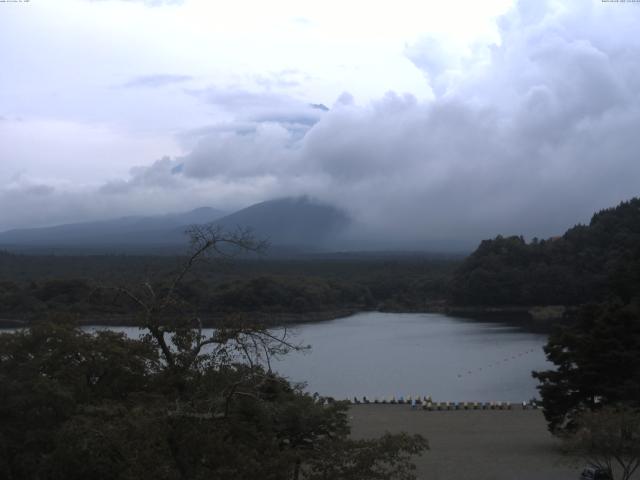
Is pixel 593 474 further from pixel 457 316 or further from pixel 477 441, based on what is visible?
pixel 457 316

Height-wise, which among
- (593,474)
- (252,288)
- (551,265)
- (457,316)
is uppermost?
(551,265)

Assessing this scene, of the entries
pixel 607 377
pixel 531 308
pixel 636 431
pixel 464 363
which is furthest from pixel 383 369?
pixel 531 308

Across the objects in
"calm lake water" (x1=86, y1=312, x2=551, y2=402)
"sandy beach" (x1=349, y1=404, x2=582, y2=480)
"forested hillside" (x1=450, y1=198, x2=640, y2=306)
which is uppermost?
"forested hillside" (x1=450, y1=198, x2=640, y2=306)

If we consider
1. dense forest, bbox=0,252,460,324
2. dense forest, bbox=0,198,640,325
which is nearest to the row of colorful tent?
dense forest, bbox=0,252,460,324

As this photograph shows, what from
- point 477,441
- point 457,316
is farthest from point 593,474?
point 457,316

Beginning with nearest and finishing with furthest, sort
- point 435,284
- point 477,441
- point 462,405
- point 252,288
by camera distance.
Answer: point 477,441 → point 462,405 → point 252,288 → point 435,284

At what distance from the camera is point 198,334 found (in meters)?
5.56

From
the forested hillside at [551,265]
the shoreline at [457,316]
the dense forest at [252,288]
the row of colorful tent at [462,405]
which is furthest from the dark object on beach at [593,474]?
the forested hillside at [551,265]

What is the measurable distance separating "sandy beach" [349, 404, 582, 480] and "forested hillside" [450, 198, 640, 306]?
109 ft

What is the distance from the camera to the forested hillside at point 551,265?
52.8 m

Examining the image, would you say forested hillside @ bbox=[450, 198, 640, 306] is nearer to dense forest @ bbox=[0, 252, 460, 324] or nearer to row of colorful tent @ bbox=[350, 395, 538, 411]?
dense forest @ bbox=[0, 252, 460, 324]

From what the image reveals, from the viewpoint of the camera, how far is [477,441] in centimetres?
1503

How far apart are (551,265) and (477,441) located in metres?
43.4

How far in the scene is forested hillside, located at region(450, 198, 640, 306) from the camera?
52844mm
